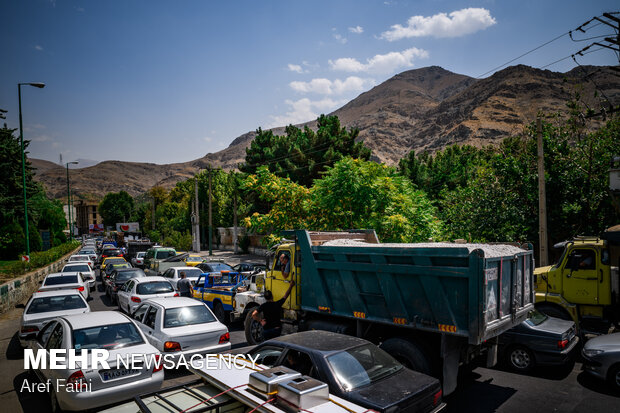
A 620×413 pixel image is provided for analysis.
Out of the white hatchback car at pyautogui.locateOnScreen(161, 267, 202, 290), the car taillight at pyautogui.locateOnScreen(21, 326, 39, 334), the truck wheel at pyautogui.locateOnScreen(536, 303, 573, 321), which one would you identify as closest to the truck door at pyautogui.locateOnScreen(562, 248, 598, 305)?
the truck wheel at pyautogui.locateOnScreen(536, 303, 573, 321)

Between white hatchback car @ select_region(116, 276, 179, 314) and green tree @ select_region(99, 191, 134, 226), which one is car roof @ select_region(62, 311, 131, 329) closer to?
white hatchback car @ select_region(116, 276, 179, 314)

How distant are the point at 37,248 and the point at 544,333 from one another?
41422 millimetres

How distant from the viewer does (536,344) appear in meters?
7.82

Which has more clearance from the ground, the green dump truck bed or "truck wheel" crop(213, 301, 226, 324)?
the green dump truck bed

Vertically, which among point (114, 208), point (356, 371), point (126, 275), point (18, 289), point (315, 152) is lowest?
point (18, 289)

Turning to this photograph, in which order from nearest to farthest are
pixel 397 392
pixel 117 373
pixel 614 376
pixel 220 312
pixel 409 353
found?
pixel 397 392 → pixel 117 373 → pixel 409 353 → pixel 614 376 → pixel 220 312

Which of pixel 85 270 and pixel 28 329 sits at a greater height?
pixel 28 329

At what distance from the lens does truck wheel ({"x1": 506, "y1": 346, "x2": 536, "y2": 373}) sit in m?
7.98

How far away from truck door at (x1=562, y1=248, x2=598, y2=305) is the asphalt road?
1796 millimetres

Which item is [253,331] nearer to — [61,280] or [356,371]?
[356,371]

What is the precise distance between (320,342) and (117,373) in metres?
3.27

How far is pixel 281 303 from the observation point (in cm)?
937

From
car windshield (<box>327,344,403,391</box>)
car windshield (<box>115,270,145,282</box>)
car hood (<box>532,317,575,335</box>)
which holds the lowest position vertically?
car windshield (<box>115,270,145,282</box>)

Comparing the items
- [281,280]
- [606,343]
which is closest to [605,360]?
[606,343]
